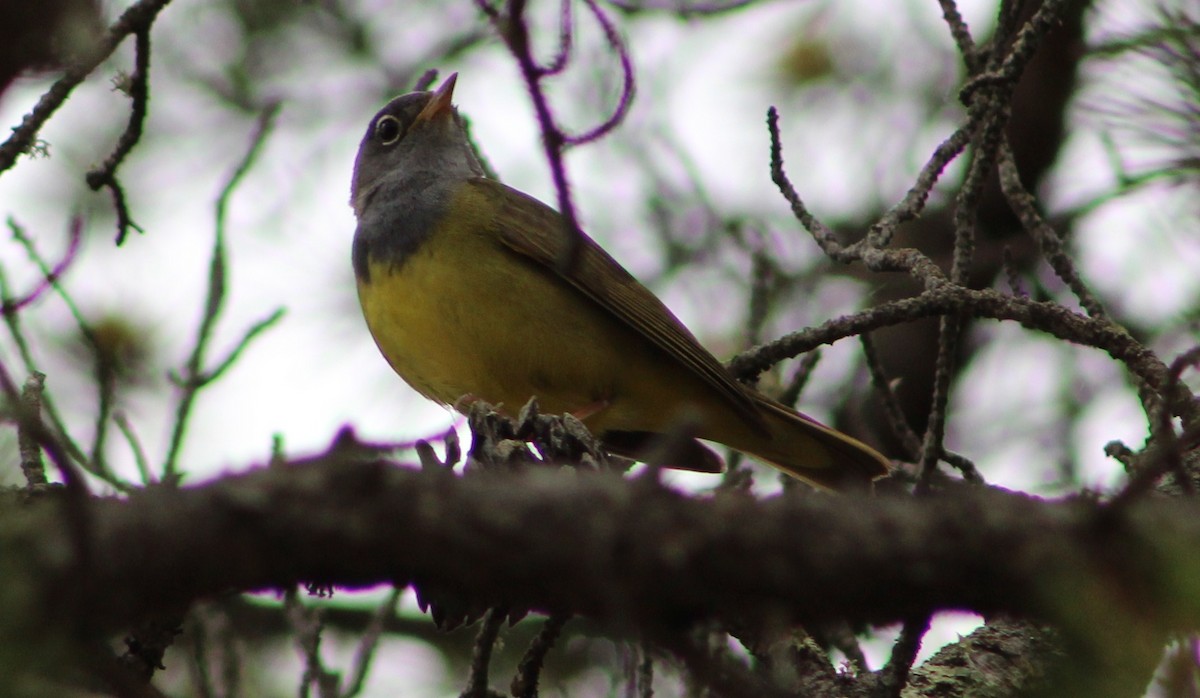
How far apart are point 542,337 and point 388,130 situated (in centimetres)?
214

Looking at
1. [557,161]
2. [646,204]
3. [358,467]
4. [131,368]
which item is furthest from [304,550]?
[646,204]

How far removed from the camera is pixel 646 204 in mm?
8883

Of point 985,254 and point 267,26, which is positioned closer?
point 985,254

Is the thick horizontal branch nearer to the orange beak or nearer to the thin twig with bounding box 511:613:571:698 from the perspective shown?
the thin twig with bounding box 511:613:571:698

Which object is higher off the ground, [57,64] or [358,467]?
[57,64]

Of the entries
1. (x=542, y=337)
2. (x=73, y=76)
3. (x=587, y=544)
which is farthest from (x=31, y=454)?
(x=542, y=337)

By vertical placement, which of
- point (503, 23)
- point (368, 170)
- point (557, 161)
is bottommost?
point (557, 161)

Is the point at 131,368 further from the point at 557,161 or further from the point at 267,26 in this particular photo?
the point at 557,161

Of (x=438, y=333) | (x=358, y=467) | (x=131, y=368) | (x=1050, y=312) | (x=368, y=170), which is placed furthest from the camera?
(x=368, y=170)

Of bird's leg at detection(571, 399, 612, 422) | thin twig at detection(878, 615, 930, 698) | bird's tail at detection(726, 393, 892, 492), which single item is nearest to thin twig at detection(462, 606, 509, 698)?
thin twig at detection(878, 615, 930, 698)

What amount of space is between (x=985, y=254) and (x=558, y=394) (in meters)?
2.84

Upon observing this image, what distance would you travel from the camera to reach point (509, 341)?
5.44 meters

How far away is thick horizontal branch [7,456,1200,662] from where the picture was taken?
1835 mm

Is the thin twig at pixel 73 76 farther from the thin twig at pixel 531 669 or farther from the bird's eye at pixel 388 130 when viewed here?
the bird's eye at pixel 388 130
